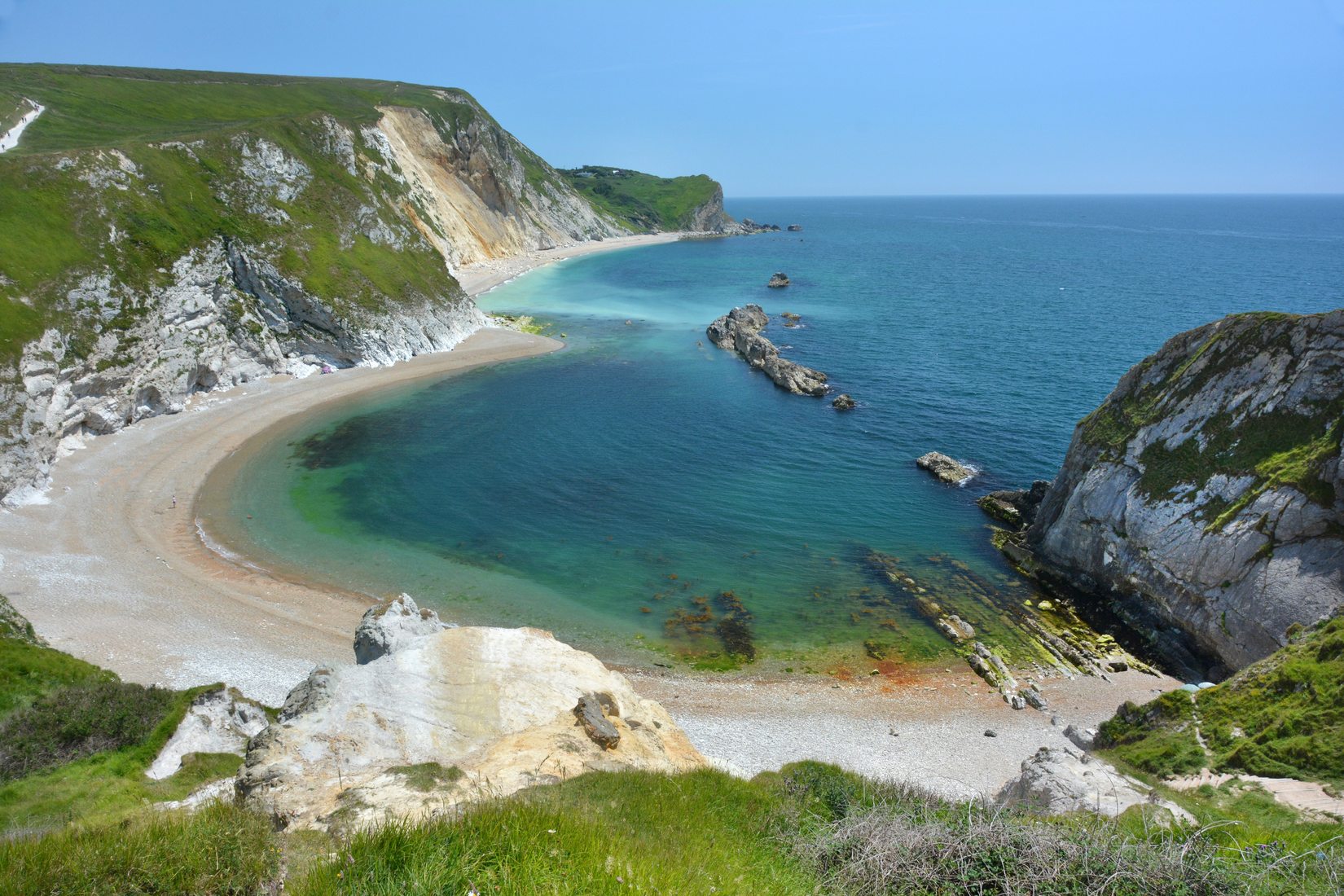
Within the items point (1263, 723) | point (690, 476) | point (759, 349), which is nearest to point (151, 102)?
point (759, 349)

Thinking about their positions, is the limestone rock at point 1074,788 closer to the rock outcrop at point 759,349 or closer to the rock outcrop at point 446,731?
the rock outcrop at point 446,731

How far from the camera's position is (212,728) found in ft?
60.5

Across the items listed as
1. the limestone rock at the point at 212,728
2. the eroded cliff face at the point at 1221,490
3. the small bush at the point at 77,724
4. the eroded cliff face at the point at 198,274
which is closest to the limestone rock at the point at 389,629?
the limestone rock at the point at 212,728

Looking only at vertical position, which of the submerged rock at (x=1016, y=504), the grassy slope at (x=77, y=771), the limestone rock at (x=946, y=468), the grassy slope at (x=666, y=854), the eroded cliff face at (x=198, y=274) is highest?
the eroded cliff face at (x=198, y=274)

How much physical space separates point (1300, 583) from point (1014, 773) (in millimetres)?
13993

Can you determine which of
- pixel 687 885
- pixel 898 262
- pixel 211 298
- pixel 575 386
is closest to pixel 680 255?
pixel 898 262

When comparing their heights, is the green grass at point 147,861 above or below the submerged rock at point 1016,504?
above

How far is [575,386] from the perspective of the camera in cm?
6738

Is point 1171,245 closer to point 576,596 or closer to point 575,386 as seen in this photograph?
point 575,386

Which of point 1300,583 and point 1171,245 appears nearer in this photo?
point 1300,583

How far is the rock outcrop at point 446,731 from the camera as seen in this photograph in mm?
12555

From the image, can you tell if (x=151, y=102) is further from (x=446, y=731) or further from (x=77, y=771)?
(x=446, y=731)

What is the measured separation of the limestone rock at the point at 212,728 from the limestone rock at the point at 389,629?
334 centimetres

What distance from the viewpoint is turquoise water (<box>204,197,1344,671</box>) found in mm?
34156
